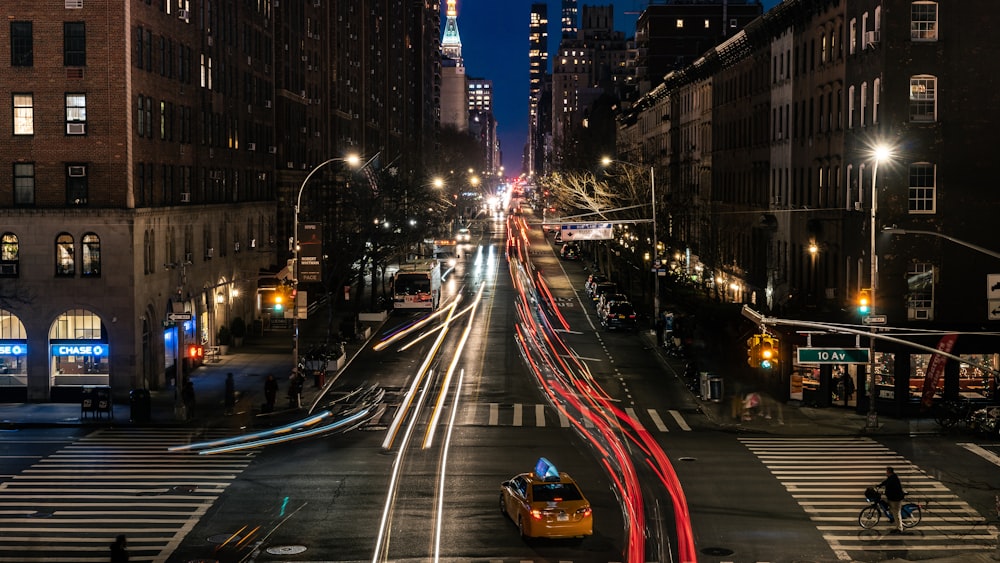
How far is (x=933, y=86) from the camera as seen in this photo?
49.9 meters

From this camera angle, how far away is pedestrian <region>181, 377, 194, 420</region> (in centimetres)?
4684

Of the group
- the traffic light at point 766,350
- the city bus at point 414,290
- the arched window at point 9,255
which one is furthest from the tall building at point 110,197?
the traffic light at point 766,350

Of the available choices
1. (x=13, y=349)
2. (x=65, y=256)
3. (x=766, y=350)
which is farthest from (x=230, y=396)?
(x=766, y=350)

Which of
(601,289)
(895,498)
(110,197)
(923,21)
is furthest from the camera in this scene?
(601,289)

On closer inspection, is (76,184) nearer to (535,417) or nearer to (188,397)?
(188,397)

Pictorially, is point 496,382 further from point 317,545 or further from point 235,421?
point 317,545

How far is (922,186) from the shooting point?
50156 millimetres

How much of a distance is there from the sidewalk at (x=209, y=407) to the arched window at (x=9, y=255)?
5536 millimetres

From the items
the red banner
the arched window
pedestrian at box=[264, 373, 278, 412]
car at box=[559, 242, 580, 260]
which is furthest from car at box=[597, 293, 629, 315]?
car at box=[559, 242, 580, 260]

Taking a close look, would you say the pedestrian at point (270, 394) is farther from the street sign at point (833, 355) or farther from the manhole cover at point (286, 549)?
the manhole cover at point (286, 549)

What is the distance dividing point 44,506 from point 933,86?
36603mm

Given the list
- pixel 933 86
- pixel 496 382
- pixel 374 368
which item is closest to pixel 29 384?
pixel 374 368

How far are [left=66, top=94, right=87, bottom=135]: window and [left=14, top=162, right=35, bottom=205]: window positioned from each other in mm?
2231

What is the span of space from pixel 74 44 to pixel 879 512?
124 ft
